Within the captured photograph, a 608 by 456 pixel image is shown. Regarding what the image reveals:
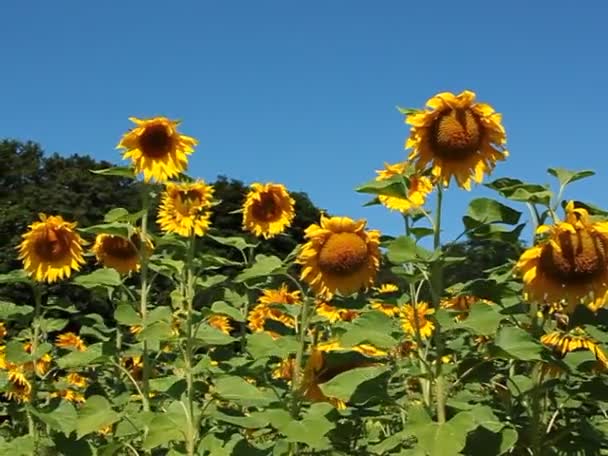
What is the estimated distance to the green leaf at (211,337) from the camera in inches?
144

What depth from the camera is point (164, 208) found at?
193 inches

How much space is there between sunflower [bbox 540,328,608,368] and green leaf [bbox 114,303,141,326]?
163cm

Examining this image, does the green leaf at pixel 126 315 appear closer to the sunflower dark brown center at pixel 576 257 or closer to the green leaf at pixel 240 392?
the green leaf at pixel 240 392

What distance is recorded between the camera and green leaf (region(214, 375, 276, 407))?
342 cm

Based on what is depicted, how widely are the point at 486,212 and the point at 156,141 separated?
170 centimetres

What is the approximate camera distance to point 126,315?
3.78m

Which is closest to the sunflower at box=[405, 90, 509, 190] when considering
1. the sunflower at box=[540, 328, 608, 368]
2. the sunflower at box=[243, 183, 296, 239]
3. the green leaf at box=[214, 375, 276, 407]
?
the sunflower at box=[540, 328, 608, 368]

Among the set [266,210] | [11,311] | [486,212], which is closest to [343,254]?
[486,212]

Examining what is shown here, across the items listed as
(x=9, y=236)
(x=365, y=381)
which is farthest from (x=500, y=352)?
(x=9, y=236)

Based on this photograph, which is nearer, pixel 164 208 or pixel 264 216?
pixel 164 208

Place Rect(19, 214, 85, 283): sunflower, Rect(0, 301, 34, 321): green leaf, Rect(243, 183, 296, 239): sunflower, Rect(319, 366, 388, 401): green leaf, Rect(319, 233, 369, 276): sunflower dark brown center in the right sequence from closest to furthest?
1. Rect(319, 366, 388, 401): green leaf
2. Rect(319, 233, 369, 276): sunflower dark brown center
3. Rect(19, 214, 85, 283): sunflower
4. Rect(0, 301, 34, 321): green leaf
5. Rect(243, 183, 296, 239): sunflower

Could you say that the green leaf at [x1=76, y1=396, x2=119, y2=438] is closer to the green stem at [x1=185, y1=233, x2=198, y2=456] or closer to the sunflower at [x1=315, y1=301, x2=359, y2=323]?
the green stem at [x1=185, y1=233, x2=198, y2=456]

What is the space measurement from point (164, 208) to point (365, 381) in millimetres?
Answer: 2261

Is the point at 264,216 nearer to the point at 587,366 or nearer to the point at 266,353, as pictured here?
the point at 266,353
